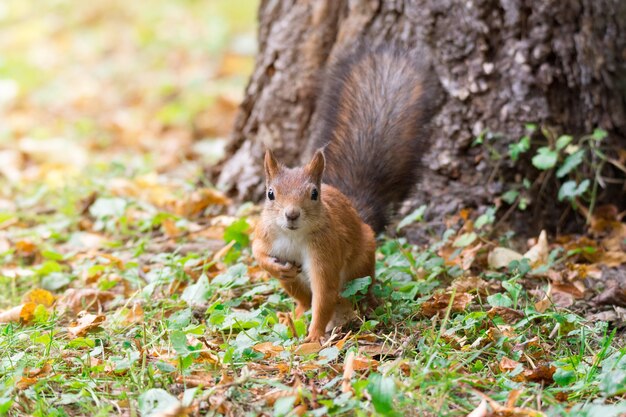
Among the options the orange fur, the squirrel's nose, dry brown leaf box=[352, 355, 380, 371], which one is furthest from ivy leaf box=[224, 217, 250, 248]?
dry brown leaf box=[352, 355, 380, 371]

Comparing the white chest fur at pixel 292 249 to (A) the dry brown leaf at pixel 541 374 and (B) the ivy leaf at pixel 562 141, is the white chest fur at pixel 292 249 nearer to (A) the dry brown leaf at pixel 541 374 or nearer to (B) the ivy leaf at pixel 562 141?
(A) the dry brown leaf at pixel 541 374

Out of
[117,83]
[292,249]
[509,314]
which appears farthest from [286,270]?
[117,83]

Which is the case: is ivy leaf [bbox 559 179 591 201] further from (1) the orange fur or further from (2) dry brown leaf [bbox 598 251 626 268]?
(1) the orange fur

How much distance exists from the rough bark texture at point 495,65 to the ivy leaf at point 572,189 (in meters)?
0.22

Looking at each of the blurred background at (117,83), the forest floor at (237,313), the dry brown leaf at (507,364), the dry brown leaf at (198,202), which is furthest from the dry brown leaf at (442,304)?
the blurred background at (117,83)

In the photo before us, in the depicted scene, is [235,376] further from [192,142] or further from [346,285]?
[192,142]

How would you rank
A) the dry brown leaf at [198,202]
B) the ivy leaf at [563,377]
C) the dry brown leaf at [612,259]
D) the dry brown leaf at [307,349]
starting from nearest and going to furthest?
the ivy leaf at [563,377] < the dry brown leaf at [307,349] < the dry brown leaf at [612,259] < the dry brown leaf at [198,202]

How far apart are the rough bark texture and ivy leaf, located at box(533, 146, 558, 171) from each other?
128 mm

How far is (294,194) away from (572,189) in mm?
1300

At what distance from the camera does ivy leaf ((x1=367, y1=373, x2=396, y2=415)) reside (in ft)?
6.00

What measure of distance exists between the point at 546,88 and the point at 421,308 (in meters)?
1.15

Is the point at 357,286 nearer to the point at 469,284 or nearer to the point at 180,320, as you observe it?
the point at 469,284

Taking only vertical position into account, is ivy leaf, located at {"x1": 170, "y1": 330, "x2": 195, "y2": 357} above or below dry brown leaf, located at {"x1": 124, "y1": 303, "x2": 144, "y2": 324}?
above

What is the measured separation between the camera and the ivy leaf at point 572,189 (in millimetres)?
3227
